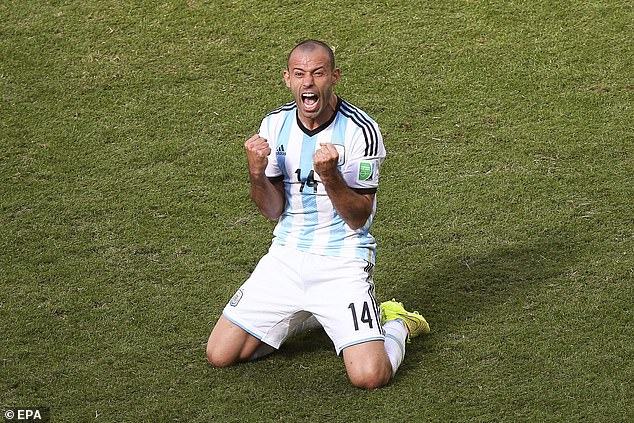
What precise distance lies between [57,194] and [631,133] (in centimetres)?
368

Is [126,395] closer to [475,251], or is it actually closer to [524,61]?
[475,251]

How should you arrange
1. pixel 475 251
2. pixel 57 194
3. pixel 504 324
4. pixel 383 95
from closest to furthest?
pixel 504 324 → pixel 475 251 → pixel 57 194 → pixel 383 95

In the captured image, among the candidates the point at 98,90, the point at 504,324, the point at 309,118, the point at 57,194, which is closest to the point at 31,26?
the point at 98,90

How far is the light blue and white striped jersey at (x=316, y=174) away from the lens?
644 cm

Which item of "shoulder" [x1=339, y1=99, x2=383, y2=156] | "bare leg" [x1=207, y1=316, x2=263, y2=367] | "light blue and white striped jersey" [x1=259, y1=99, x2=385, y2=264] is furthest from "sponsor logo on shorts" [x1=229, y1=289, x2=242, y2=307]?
"shoulder" [x1=339, y1=99, x2=383, y2=156]

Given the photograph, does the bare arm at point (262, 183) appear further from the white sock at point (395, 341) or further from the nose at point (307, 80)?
the white sock at point (395, 341)

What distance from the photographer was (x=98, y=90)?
916 centimetres

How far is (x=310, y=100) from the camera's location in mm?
6355

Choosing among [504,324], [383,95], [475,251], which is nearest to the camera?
[504,324]

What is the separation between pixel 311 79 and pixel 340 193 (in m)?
0.57

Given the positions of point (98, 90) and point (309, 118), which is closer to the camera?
point (309, 118)

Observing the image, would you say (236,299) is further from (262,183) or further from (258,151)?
(258,151)

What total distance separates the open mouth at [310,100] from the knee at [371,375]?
1.28 m

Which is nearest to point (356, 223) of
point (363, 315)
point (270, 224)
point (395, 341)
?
point (363, 315)
